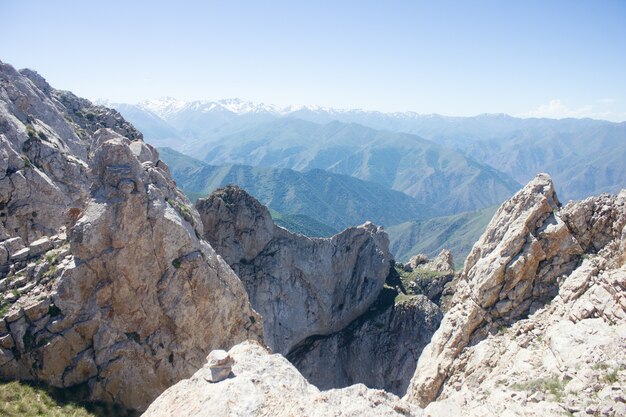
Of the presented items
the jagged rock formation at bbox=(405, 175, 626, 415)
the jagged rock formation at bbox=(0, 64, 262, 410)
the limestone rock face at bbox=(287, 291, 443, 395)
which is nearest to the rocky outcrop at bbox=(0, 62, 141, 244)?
the jagged rock formation at bbox=(0, 64, 262, 410)

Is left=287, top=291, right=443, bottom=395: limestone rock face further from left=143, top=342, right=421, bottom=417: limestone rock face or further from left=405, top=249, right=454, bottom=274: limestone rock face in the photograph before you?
left=143, top=342, right=421, bottom=417: limestone rock face

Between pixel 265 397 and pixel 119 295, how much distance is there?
1636 centimetres

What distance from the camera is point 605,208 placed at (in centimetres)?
2586

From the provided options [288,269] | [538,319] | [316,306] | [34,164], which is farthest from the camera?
[316,306]

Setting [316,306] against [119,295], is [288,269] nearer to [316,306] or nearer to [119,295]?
[316,306]

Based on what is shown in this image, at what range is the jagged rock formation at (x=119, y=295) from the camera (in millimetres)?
28547

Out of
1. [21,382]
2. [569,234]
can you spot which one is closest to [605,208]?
[569,234]

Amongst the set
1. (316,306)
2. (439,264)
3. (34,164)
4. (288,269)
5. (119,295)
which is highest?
(34,164)

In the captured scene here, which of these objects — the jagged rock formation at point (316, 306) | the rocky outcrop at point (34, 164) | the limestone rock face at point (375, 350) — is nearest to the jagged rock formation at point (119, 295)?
the rocky outcrop at point (34, 164)

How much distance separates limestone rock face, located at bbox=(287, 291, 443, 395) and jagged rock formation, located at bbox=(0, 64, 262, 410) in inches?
1398

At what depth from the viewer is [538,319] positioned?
2467 centimetres

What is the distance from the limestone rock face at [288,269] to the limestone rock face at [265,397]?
42.9 metres

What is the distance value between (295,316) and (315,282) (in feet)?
22.6

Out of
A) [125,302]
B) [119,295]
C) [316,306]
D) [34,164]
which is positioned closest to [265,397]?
[125,302]
